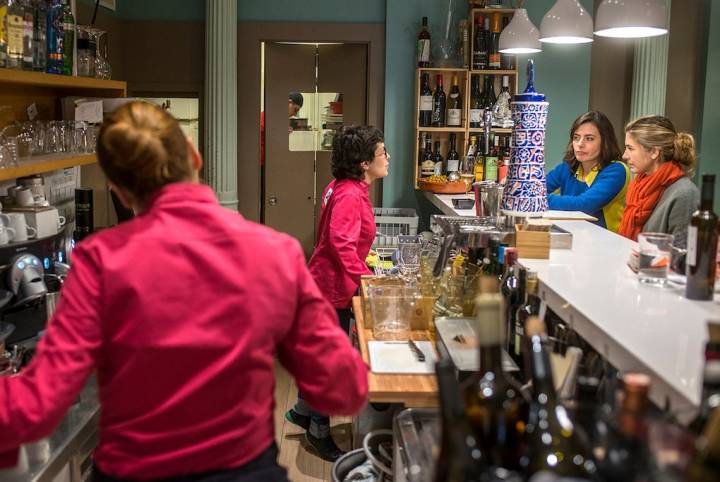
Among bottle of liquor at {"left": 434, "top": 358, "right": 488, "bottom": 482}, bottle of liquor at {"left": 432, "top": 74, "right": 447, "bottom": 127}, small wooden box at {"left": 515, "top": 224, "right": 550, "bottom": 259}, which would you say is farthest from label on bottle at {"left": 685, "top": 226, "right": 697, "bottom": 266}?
bottle of liquor at {"left": 432, "top": 74, "right": 447, "bottom": 127}

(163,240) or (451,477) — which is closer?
(451,477)

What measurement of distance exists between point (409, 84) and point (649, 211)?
2562 mm

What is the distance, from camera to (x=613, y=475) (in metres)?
1.11

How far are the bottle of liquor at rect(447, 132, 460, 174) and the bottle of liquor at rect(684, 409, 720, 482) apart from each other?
199 inches

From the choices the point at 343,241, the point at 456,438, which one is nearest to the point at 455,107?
the point at 343,241

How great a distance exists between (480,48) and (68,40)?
11.0 feet

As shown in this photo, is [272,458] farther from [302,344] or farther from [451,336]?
[451,336]

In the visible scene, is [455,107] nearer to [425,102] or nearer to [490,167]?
[425,102]

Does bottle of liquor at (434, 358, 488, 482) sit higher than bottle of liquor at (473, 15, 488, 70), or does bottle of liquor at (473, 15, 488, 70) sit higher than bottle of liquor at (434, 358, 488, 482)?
bottle of liquor at (473, 15, 488, 70)

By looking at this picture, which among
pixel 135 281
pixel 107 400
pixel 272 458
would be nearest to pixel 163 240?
pixel 135 281

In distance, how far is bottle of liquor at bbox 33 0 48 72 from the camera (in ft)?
9.53

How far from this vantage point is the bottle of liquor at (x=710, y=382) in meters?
1.15

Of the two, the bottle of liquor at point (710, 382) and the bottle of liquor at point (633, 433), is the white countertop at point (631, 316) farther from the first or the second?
the bottle of liquor at point (633, 433)

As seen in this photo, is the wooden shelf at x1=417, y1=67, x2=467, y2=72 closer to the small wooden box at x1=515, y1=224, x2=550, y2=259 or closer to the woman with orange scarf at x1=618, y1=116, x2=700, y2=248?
the woman with orange scarf at x1=618, y1=116, x2=700, y2=248
